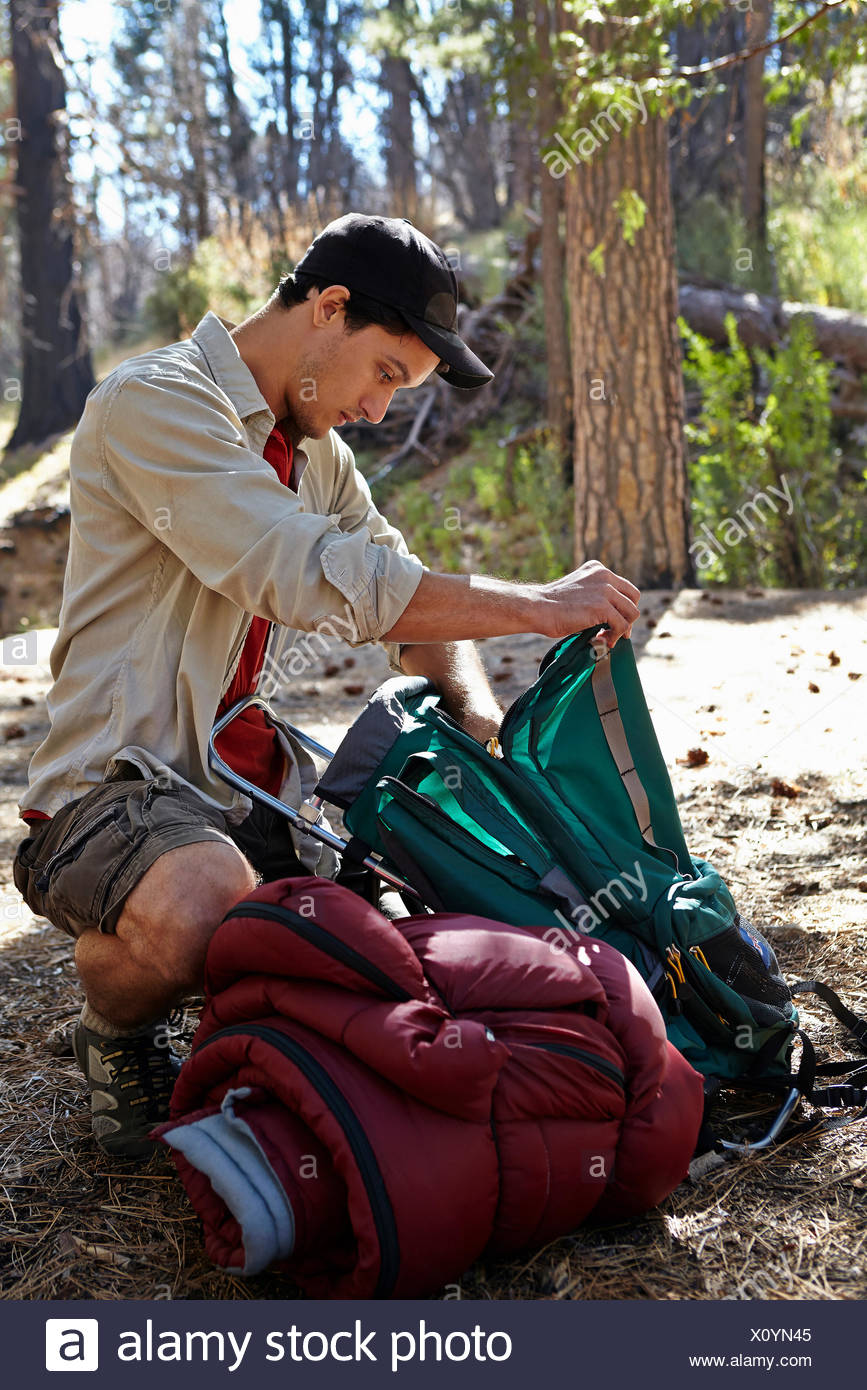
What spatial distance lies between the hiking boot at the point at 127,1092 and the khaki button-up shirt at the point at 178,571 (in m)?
0.49

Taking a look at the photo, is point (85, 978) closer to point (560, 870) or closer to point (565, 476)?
point (560, 870)

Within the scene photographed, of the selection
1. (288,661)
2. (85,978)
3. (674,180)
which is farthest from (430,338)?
(674,180)

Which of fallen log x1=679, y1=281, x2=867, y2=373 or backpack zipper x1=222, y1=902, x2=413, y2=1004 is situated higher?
fallen log x1=679, y1=281, x2=867, y2=373

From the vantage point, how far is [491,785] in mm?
2332

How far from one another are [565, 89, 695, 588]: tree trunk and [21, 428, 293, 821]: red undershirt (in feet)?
14.4

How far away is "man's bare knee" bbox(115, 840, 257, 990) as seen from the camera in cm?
209

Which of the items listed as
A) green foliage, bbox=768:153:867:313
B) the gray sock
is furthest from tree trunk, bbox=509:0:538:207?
the gray sock

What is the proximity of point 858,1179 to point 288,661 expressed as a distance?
15.8 feet

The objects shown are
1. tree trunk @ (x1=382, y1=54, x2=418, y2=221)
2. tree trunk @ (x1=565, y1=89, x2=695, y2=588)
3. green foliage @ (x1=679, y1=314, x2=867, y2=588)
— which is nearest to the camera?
tree trunk @ (x1=565, y1=89, x2=695, y2=588)

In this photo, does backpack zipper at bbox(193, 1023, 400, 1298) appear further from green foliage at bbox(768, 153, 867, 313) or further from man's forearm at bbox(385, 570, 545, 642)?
green foliage at bbox(768, 153, 867, 313)

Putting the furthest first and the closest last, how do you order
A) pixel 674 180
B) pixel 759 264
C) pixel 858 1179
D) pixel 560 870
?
pixel 674 180
pixel 759 264
pixel 560 870
pixel 858 1179

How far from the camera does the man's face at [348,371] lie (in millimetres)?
2545

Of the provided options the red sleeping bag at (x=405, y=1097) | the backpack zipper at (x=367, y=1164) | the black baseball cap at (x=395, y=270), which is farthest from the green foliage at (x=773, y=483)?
the backpack zipper at (x=367, y=1164)
